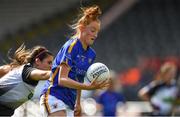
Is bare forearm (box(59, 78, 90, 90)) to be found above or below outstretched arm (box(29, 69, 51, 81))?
below

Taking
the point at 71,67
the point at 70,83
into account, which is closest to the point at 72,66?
the point at 71,67

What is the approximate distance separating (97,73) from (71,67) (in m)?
0.23

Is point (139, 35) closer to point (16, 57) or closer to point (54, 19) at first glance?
point (54, 19)

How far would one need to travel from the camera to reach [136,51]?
71.1ft

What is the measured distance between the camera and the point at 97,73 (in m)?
5.95

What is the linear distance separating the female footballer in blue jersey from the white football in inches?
4.0

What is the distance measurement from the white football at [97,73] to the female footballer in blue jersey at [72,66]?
0.10 metres

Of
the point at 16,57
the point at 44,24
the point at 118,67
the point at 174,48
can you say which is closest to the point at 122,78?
the point at 118,67

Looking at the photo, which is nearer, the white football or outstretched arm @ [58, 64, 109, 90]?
outstretched arm @ [58, 64, 109, 90]

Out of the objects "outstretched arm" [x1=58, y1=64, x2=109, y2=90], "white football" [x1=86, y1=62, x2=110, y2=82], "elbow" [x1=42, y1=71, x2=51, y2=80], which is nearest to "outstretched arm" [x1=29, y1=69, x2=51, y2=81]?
"elbow" [x1=42, y1=71, x2=51, y2=80]

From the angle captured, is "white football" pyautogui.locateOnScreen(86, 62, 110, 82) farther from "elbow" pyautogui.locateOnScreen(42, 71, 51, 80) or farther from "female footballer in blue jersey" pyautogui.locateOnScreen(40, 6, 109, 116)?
"elbow" pyautogui.locateOnScreen(42, 71, 51, 80)

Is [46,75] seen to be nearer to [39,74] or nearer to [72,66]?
[39,74]

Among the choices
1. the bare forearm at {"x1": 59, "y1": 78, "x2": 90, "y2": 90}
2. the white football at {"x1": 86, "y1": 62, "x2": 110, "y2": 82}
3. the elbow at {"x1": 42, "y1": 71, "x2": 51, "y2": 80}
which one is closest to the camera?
the bare forearm at {"x1": 59, "y1": 78, "x2": 90, "y2": 90}

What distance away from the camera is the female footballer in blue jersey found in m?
6.00
